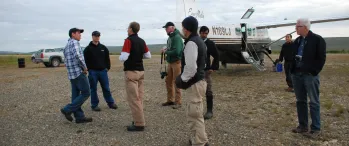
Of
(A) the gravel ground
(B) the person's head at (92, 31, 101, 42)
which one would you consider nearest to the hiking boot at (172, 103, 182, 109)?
(A) the gravel ground

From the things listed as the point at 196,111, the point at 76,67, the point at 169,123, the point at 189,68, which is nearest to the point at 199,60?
the point at 189,68

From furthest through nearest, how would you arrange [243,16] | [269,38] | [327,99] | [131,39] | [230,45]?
[243,16] < [269,38] < [230,45] < [327,99] < [131,39]

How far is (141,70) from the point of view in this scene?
540 centimetres

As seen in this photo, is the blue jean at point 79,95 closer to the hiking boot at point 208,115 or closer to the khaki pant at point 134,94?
the khaki pant at point 134,94

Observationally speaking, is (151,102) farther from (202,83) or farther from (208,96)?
(202,83)

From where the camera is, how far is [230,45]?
14.2m

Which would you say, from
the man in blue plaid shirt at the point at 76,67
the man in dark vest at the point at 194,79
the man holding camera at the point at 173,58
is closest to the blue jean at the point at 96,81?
the man in blue plaid shirt at the point at 76,67

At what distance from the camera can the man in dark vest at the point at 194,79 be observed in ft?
13.3

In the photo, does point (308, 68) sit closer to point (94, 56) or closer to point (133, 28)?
point (133, 28)

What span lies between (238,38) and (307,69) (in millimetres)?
9966

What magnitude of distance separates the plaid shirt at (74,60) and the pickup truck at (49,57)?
759 inches

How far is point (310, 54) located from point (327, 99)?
3.99 meters

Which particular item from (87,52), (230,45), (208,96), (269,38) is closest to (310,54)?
(208,96)

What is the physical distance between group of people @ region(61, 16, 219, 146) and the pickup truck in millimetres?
18144
